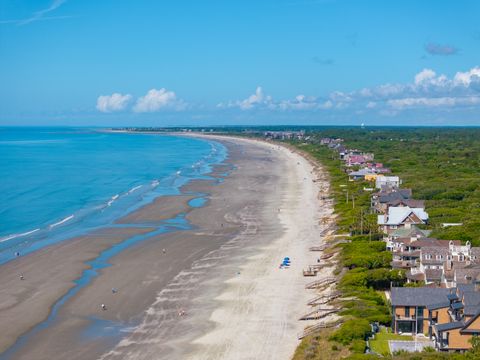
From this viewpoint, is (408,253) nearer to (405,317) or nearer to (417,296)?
(417,296)

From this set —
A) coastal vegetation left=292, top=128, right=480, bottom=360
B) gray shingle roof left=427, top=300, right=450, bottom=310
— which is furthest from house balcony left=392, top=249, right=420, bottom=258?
gray shingle roof left=427, top=300, right=450, bottom=310

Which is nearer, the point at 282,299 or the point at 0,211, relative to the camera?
the point at 282,299

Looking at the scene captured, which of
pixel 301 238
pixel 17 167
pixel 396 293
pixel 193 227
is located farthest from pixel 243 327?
pixel 17 167

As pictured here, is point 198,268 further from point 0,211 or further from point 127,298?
point 0,211

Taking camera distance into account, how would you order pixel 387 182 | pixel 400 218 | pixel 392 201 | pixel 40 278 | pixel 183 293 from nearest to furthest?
pixel 183 293 → pixel 40 278 → pixel 400 218 → pixel 392 201 → pixel 387 182

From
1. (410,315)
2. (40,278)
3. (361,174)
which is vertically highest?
(361,174)

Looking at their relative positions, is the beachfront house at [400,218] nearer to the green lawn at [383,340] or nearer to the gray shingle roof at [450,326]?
the green lawn at [383,340]

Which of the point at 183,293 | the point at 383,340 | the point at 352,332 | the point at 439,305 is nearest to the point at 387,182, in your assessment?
the point at 183,293
